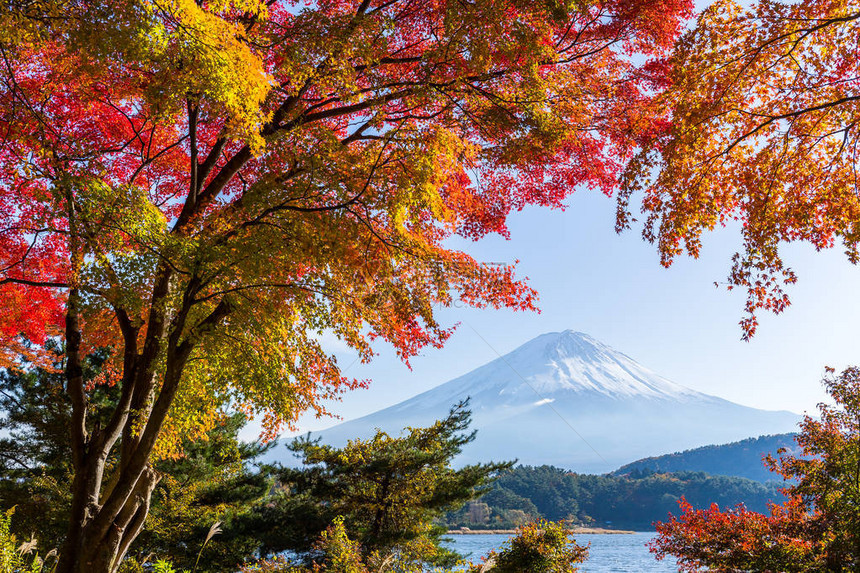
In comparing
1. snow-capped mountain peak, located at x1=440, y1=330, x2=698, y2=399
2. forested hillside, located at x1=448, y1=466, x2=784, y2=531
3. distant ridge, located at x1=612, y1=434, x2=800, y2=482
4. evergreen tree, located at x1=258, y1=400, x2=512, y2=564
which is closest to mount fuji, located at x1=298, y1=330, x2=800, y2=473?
snow-capped mountain peak, located at x1=440, y1=330, x2=698, y2=399

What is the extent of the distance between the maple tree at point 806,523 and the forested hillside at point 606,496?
124 feet

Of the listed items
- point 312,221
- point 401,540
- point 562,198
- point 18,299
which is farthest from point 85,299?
point 401,540

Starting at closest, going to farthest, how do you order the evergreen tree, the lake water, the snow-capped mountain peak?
the evergreen tree < the lake water < the snow-capped mountain peak

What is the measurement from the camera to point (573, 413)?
158 meters

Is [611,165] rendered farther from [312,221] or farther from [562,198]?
[312,221]

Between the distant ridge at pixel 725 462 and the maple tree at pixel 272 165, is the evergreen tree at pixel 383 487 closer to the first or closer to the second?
the maple tree at pixel 272 165

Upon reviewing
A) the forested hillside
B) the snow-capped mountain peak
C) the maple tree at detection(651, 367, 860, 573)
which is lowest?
the forested hillside

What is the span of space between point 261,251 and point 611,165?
390cm

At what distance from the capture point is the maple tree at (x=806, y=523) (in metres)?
6.15

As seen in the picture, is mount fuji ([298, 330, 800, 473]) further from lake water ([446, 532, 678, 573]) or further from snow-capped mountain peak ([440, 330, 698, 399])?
lake water ([446, 532, 678, 573])

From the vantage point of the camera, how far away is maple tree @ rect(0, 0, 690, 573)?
3750 millimetres

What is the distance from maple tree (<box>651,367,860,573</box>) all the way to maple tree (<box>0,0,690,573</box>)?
4722 millimetres

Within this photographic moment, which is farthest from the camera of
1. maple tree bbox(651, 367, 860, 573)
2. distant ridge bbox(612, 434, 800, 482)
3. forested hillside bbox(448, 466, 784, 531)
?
distant ridge bbox(612, 434, 800, 482)

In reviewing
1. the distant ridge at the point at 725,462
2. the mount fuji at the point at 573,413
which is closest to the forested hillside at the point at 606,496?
the distant ridge at the point at 725,462
